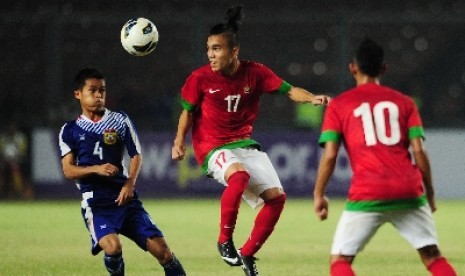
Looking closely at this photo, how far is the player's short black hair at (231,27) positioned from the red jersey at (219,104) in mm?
324

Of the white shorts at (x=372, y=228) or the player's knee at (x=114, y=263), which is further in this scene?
the player's knee at (x=114, y=263)

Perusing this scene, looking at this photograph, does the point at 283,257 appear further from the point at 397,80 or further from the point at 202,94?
the point at 397,80

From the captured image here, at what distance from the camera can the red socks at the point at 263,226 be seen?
975 centimetres

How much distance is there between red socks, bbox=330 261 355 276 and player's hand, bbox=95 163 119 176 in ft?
7.80

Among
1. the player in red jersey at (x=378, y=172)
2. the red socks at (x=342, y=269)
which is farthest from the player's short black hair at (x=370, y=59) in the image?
the red socks at (x=342, y=269)

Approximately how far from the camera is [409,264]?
37.3 feet

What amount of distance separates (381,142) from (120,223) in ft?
8.93

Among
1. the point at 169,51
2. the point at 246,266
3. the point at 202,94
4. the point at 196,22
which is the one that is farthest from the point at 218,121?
the point at 169,51

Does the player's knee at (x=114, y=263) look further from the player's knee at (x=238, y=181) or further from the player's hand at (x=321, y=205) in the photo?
the player's hand at (x=321, y=205)

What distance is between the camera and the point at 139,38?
11.1m

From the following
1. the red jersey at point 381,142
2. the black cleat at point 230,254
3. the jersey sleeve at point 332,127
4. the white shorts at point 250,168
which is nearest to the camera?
the red jersey at point 381,142

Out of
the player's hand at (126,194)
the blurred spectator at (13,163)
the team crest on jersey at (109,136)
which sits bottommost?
the blurred spectator at (13,163)

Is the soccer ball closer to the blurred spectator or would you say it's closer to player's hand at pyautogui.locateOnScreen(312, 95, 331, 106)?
player's hand at pyautogui.locateOnScreen(312, 95, 331, 106)

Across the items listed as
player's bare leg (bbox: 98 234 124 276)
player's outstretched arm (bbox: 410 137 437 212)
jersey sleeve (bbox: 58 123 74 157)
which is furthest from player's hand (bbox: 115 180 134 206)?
player's outstretched arm (bbox: 410 137 437 212)
